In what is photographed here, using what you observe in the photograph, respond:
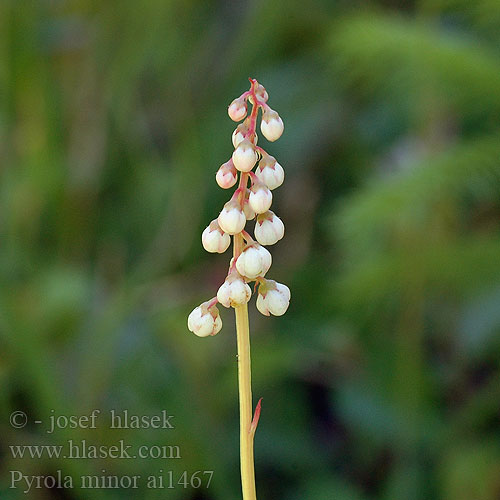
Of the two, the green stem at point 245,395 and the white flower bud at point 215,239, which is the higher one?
the white flower bud at point 215,239

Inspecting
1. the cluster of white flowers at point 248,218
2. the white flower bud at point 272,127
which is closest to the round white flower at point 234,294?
the cluster of white flowers at point 248,218

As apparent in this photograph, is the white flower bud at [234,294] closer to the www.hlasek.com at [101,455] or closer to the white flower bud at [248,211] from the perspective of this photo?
the white flower bud at [248,211]

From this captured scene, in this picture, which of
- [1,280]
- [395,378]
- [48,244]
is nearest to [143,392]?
[1,280]

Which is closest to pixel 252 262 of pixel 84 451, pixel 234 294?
pixel 234 294

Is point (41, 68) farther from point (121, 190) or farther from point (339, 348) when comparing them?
point (339, 348)

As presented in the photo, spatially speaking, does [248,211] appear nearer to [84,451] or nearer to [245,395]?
[245,395]

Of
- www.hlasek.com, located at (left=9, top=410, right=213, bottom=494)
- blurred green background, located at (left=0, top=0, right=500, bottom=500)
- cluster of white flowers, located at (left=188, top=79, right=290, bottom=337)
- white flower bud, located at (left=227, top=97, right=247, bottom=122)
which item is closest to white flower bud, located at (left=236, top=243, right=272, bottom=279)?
cluster of white flowers, located at (left=188, top=79, right=290, bottom=337)
